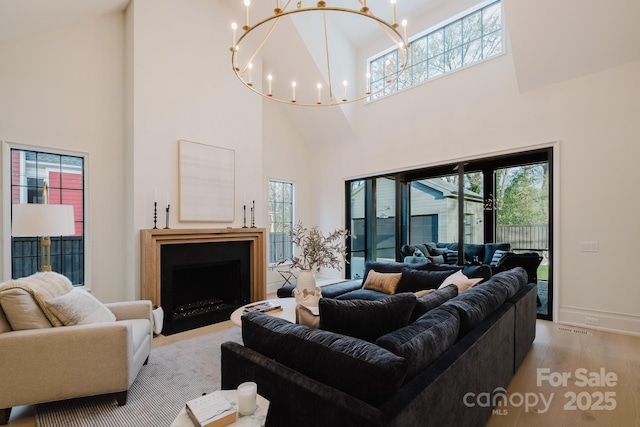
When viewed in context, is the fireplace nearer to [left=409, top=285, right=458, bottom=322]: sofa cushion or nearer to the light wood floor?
the light wood floor

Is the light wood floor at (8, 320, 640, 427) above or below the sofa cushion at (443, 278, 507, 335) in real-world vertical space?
below

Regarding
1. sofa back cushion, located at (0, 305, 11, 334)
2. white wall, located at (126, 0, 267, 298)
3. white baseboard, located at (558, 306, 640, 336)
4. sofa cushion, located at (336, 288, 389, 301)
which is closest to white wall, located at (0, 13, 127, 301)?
white wall, located at (126, 0, 267, 298)

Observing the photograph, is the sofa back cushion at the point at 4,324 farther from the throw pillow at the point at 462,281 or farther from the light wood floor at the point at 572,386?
the throw pillow at the point at 462,281

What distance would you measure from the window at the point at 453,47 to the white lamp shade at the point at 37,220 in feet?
14.8

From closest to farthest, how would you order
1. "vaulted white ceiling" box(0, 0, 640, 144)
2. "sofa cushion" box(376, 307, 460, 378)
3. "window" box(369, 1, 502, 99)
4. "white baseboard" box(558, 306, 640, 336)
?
"sofa cushion" box(376, 307, 460, 378) → "vaulted white ceiling" box(0, 0, 640, 144) → "white baseboard" box(558, 306, 640, 336) → "window" box(369, 1, 502, 99)

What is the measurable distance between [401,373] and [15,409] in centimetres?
286

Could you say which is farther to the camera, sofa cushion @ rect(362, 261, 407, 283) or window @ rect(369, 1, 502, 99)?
window @ rect(369, 1, 502, 99)

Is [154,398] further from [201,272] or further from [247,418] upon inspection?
[201,272]

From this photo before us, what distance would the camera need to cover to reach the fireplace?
13.3 feet

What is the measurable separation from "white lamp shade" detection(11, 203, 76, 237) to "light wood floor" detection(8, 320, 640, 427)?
137 cm

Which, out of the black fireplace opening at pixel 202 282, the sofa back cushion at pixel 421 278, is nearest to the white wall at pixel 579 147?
the sofa back cushion at pixel 421 278

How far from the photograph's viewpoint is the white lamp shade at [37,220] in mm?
2631

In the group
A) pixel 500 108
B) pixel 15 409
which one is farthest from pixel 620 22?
pixel 15 409

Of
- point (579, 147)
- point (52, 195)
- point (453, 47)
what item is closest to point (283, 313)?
point (52, 195)
